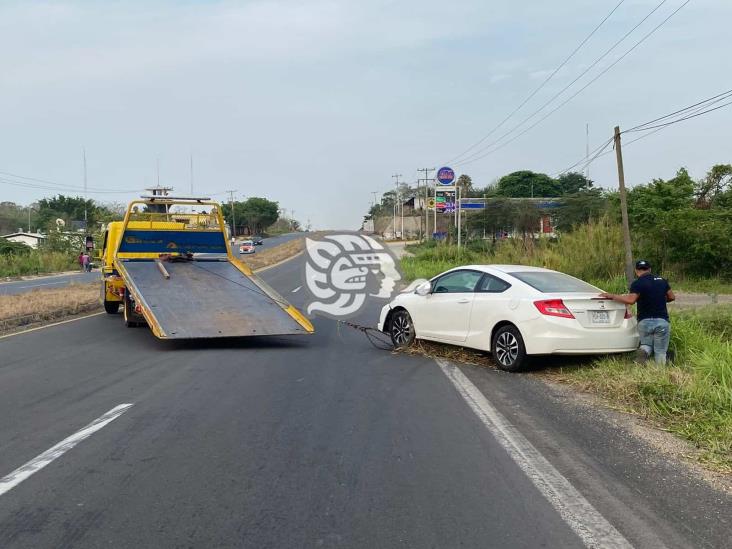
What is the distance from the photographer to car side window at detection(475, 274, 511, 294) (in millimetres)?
9716

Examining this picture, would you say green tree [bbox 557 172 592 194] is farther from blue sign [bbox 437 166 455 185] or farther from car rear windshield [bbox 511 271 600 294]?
car rear windshield [bbox 511 271 600 294]

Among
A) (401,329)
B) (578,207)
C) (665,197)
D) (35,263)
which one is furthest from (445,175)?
(401,329)

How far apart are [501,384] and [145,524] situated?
546 cm

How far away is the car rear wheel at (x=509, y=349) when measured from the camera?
9156 mm

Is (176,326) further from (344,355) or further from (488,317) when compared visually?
(488,317)

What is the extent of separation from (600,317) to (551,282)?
3.32 feet

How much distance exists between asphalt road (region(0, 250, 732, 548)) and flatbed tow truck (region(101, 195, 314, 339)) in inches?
83.8

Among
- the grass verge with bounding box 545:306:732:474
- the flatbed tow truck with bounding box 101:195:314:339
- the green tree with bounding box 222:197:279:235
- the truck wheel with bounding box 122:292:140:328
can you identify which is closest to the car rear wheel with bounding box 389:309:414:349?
the flatbed tow truck with bounding box 101:195:314:339

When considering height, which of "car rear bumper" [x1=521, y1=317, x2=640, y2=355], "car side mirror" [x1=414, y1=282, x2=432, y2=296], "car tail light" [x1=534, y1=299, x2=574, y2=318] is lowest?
"car rear bumper" [x1=521, y1=317, x2=640, y2=355]

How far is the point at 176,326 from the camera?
440 inches

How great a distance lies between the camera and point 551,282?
9734 millimetres

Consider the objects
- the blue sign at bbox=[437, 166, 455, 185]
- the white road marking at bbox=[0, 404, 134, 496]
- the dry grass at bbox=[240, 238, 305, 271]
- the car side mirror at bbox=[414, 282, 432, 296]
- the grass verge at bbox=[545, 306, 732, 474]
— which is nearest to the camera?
the white road marking at bbox=[0, 404, 134, 496]

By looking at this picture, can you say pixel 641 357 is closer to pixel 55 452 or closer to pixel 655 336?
pixel 655 336

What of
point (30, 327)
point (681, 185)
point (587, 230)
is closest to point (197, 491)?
point (30, 327)
